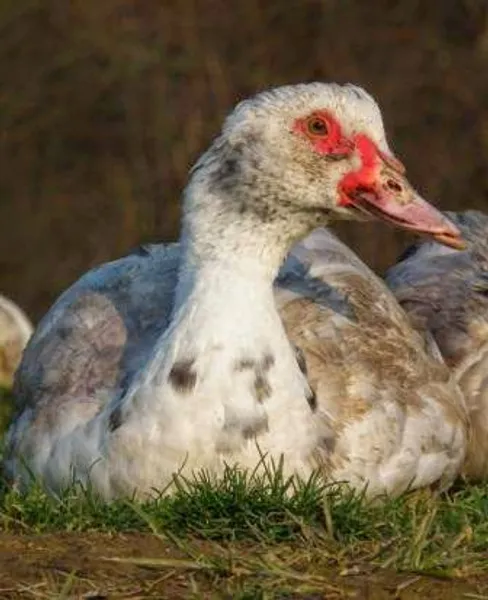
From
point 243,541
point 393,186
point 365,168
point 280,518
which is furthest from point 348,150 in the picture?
point 243,541

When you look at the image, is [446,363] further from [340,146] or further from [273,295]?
[340,146]

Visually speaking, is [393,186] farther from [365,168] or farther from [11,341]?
[11,341]

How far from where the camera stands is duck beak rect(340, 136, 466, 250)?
6688 mm

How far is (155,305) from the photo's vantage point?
746 cm

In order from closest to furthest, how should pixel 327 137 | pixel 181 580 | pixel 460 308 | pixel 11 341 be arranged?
pixel 181 580
pixel 327 137
pixel 460 308
pixel 11 341

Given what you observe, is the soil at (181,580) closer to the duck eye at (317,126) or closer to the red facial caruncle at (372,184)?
the red facial caruncle at (372,184)

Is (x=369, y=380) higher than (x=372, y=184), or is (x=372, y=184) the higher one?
(x=372, y=184)

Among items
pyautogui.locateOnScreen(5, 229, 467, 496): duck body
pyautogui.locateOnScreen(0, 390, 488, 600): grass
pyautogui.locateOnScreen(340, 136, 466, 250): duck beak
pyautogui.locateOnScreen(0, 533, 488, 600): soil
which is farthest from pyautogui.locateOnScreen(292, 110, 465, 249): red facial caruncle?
pyautogui.locateOnScreen(0, 533, 488, 600): soil

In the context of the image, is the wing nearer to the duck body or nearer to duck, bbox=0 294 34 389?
the duck body

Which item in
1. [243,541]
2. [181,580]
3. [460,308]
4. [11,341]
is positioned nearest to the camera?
[181,580]

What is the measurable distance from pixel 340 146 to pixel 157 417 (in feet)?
3.52

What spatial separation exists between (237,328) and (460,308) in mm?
2009

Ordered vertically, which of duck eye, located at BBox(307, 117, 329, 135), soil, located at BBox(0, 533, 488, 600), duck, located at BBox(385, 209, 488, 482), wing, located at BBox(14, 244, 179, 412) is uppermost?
duck eye, located at BBox(307, 117, 329, 135)

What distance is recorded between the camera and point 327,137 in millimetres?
6844
